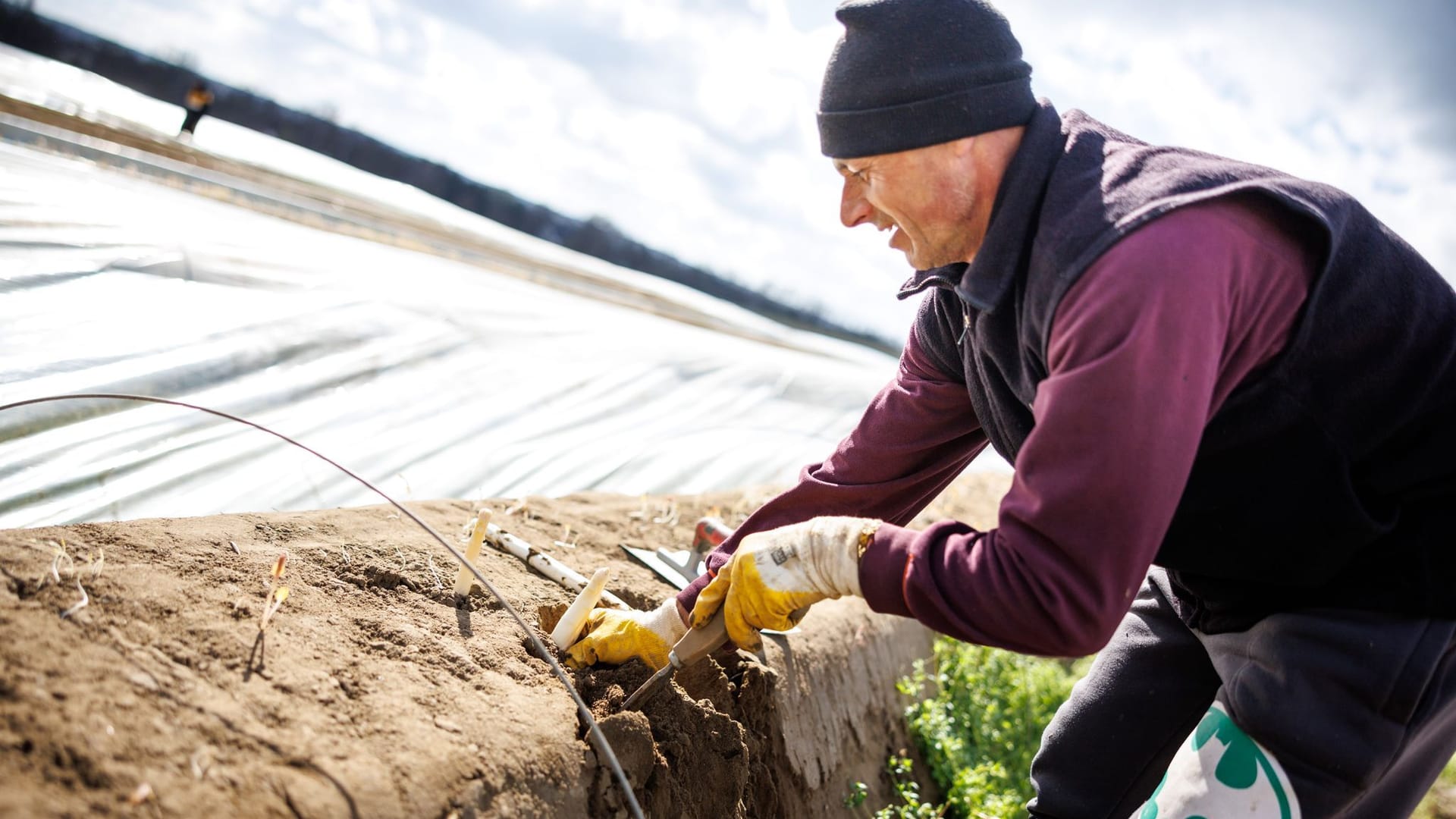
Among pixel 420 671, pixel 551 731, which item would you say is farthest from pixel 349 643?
pixel 551 731

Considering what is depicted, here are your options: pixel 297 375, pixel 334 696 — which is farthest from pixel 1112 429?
pixel 297 375

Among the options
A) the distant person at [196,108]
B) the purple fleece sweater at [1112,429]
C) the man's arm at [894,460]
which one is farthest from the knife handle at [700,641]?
the distant person at [196,108]

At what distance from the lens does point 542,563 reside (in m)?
2.51

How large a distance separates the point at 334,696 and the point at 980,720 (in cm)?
241

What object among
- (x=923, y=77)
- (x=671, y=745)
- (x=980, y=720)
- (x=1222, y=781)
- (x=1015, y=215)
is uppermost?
(x=923, y=77)

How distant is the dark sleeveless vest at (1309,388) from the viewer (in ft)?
4.54

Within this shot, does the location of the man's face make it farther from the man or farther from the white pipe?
the white pipe

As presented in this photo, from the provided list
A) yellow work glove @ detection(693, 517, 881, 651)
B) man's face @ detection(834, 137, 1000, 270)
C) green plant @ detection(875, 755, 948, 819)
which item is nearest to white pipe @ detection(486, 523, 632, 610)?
yellow work glove @ detection(693, 517, 881, 651)

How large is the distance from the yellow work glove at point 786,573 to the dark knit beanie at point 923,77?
2.09 ft

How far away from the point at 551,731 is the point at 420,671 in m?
0.28

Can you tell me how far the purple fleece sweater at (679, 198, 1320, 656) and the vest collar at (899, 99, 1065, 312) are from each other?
16 centimetres

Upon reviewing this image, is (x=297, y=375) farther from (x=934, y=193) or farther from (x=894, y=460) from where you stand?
(x=934, y=193)

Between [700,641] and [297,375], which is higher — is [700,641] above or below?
above

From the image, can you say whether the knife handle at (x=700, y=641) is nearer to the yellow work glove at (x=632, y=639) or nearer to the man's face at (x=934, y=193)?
the yellow work glove at (x=632, y=639)
